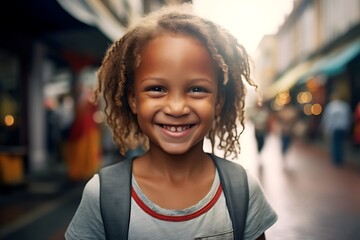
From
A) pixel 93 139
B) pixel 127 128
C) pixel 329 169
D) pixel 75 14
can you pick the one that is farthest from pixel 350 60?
pixel 127 128

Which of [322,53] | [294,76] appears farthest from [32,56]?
[294,76]

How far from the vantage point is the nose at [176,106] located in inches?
59.2

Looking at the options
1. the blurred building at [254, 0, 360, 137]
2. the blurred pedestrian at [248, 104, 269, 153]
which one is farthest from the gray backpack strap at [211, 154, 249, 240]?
the blurred pedestrian at [248, 104, 269, 153]

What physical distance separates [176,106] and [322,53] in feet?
81.1

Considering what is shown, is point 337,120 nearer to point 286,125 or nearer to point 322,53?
point 286,125

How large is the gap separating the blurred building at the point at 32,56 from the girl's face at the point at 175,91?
5879mm

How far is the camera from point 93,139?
30.1ft

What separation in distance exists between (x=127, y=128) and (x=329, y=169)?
10708 millimetres

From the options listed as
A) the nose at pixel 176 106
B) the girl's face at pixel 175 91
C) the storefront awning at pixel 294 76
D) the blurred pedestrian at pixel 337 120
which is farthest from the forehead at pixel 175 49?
the storefront awning at pixel 294 76

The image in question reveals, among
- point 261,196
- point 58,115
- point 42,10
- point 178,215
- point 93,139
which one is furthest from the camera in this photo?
point 58,115

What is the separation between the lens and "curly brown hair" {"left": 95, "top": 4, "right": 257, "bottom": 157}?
5.24 ft

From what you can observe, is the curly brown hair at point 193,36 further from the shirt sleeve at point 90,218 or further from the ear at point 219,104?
the shirt sleeve at point 90,218

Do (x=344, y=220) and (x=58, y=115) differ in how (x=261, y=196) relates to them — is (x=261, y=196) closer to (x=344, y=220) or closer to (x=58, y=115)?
(x=344, y=220)

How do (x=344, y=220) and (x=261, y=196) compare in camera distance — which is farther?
(x=344, y=220)
